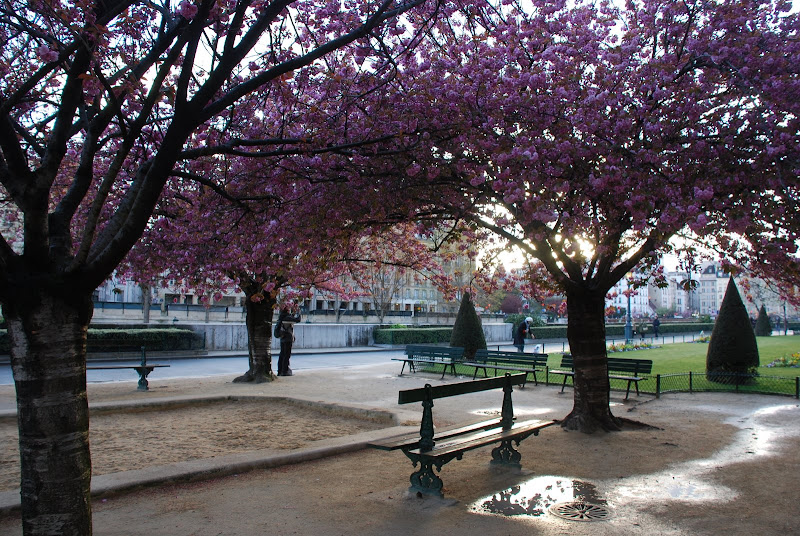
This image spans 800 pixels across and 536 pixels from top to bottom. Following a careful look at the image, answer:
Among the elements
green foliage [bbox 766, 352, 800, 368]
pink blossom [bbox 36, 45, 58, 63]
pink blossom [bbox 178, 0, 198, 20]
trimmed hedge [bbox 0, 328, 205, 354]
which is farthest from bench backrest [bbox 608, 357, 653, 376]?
trimmed hedge [bbox 0, 328, 205, 354]

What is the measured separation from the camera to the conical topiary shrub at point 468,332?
22.7 m

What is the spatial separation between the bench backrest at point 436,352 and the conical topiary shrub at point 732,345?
685 cm

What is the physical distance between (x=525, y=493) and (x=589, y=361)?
3918 millimetres

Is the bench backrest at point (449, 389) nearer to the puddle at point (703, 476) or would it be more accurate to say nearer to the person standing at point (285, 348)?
the puddle at point (703, 476)

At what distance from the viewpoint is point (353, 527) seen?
15.9ft

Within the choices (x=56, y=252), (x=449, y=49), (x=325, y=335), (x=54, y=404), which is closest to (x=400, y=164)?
(x=449, y=49)

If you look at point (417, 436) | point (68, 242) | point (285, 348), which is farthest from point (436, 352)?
point (68, 242)

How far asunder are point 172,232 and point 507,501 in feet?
25.9

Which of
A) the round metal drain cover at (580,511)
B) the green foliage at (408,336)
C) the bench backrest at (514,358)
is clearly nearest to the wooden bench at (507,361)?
the bench backrest at (514,358)

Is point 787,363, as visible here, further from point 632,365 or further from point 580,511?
point 580,511

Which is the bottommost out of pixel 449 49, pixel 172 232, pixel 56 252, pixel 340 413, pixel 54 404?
pixel 340 413

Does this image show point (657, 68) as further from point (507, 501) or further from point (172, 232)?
point (172, 232)

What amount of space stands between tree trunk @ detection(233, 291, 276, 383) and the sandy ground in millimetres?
6086

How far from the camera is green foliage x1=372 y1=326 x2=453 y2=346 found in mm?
34656
